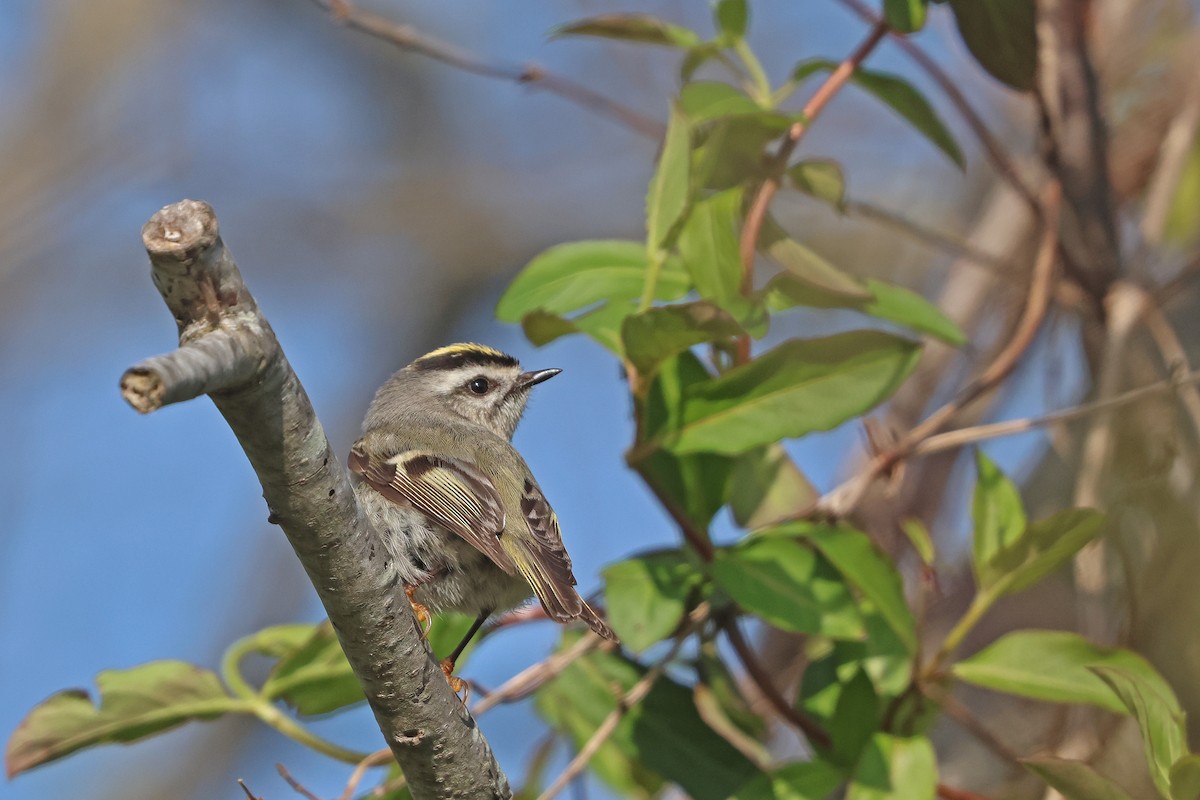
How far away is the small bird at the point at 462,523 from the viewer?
2682 mm

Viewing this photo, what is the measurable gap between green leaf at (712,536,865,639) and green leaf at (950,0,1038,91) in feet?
3.97

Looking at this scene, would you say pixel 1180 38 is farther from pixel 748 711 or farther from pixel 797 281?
pixel 748 711

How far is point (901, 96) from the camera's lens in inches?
122

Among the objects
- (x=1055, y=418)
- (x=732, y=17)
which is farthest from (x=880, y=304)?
(x=732, y=17)

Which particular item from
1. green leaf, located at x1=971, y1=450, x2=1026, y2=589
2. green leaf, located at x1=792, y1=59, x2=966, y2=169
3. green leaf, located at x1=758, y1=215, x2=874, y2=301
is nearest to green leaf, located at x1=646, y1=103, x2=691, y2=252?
green leaf, located at x1=758, y1=215, x2=874, y2=301

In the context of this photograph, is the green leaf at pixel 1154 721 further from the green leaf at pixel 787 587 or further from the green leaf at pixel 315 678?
the green leaf at pixel 315 678

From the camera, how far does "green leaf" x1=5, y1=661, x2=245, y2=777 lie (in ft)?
9.07

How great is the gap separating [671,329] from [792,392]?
37cm

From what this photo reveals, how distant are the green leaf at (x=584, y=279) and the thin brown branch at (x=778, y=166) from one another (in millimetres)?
166

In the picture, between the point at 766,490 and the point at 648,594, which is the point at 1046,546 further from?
the point at 648,594

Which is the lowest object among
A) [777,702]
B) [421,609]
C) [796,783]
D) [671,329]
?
[796,783]

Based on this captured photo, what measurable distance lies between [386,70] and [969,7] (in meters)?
6.01

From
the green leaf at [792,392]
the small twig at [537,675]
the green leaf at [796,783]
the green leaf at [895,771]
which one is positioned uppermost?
the green leaf at [792,392]

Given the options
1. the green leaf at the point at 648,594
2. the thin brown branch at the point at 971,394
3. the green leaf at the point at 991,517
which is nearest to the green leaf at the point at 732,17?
the thin brown branch at the point at 971,394
